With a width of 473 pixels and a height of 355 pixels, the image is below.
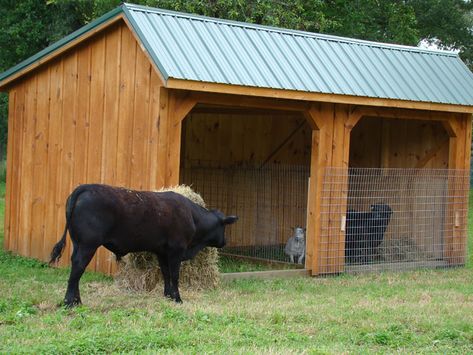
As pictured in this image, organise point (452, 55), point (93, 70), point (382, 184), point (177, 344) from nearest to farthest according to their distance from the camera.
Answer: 1. point (177, 344)
2. point (93, 70)
3. point (382, 184)
4. point (452, 55)

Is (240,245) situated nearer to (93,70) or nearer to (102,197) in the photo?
(93,70)

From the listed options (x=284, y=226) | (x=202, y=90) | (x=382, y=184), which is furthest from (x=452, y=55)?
(x=202, y=90)

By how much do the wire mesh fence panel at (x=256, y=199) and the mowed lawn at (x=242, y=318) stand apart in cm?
380

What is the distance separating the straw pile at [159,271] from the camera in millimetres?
10516

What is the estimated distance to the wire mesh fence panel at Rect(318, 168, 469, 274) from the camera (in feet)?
44.9

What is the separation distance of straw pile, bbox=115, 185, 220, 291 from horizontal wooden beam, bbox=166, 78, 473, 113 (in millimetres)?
1324

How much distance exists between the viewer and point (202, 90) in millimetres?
10883

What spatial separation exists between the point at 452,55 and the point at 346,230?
4.48m

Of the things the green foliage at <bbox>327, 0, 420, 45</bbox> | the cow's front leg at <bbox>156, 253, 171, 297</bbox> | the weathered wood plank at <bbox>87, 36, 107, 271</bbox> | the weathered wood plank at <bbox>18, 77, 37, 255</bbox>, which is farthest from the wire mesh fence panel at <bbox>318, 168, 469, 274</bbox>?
the green foliage at <bbox>327, 0, 420, 45</bbox>

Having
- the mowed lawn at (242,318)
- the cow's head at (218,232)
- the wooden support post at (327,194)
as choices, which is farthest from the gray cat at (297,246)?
the cow's head at (218,232)

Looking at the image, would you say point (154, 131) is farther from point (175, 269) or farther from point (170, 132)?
point (175, 269)

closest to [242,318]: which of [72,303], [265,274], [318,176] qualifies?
[72,303]

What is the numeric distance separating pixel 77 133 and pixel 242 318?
5059 mm

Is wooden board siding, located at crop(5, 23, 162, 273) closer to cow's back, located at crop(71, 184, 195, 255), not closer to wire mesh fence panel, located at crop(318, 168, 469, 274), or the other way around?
cow's back, located at crop(71, 184, 195, 255)
